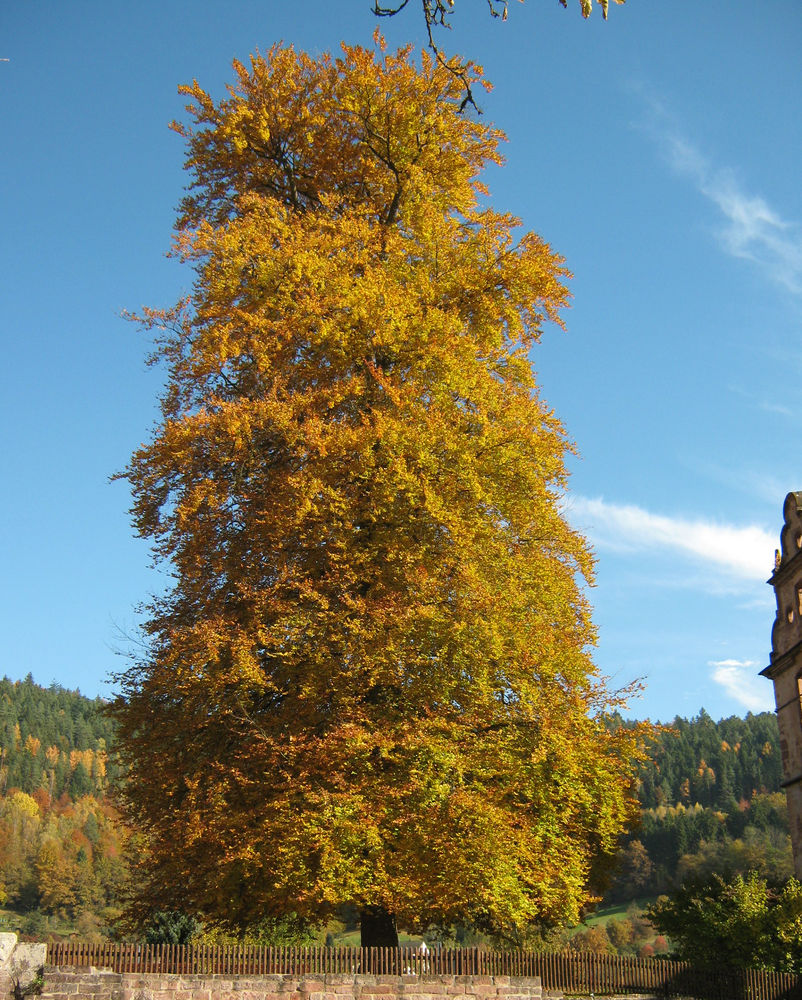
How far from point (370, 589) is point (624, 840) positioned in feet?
341

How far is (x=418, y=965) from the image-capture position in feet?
50.6

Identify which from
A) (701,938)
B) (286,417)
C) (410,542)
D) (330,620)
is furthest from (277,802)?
(701,938)

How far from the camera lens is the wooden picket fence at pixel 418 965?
49.6ft

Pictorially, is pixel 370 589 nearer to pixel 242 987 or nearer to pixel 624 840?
pixel 242 987

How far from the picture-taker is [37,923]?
335 ft

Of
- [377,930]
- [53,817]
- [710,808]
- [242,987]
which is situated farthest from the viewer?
[53,817]

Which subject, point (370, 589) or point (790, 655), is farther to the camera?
point (790, 655)

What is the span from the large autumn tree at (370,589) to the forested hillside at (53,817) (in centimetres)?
6031

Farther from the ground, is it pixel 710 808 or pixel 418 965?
pixel 710 808

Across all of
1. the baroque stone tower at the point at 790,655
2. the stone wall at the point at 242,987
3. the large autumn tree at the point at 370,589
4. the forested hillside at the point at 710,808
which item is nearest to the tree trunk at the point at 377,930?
the large autumn tree at the point at 370,589

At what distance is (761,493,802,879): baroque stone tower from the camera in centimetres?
2588

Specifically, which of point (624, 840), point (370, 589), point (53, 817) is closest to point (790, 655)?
point (370, 589)

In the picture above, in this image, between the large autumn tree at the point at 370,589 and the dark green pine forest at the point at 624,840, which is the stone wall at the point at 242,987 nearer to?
the large autumn tree at the point at 370,589

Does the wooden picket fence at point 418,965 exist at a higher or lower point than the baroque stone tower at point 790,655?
lower
